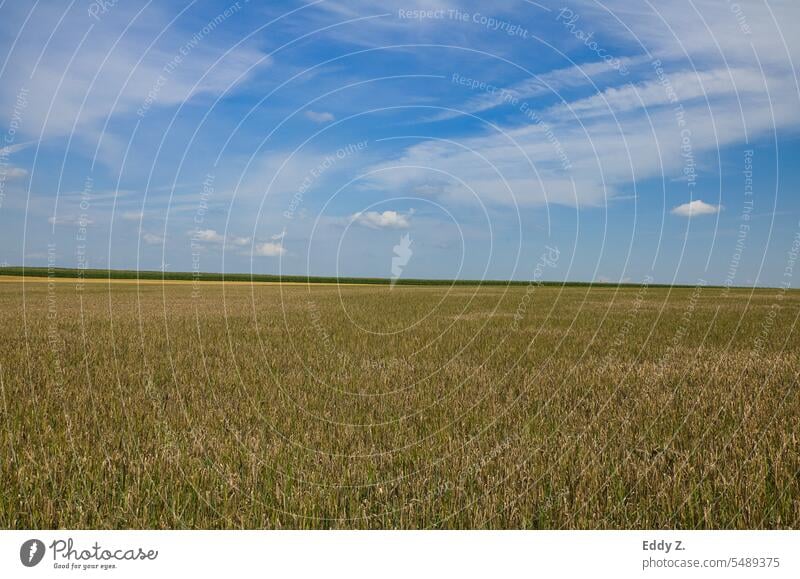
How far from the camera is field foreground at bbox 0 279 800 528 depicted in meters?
4.61

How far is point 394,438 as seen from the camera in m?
6.48

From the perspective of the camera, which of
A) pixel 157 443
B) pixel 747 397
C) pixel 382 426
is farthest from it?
pixel 747 397

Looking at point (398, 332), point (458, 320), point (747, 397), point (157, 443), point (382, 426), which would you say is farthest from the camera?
point (458, 320)

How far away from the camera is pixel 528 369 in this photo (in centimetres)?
1109

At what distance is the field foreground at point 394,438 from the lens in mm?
4613

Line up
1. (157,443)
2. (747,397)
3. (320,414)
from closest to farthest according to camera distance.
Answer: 1. (157,443)
2. (320,414)
3. (747,397)

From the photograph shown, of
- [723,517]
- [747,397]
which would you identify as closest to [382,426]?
[723,517]

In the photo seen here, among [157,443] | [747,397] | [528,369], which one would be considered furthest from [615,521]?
[528,369]
